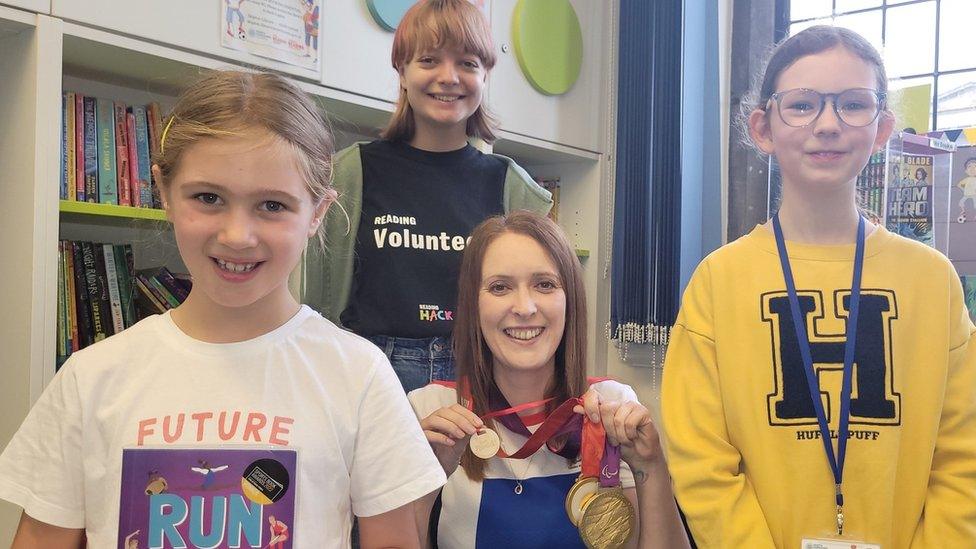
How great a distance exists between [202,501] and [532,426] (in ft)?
1.92

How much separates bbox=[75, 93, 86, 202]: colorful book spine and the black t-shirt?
70 cm

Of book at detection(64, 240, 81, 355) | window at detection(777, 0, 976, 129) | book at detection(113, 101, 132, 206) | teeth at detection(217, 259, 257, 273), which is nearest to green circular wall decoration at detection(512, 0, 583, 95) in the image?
window at detection(777, 0, 976, 129)

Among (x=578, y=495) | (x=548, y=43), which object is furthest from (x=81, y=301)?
(x=548, y=43)

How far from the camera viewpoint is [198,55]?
1.89 metres

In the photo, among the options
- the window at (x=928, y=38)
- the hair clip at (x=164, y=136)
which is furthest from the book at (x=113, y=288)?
the window at (x=928, y=38)

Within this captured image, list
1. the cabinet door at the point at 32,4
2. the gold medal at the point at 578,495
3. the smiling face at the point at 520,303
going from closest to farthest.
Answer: the gold medal at the point at 578,495, the smiling face at the point at 520,303, the cabinet door at the point at 32,4

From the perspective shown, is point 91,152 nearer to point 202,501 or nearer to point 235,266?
point 235,266

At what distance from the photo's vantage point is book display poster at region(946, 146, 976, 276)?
189 centimetres

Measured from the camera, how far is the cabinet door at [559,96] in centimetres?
270

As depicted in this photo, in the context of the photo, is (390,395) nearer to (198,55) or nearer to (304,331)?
(304,331)

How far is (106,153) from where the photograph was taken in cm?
193

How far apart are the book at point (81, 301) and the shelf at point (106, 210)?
0.11 metres

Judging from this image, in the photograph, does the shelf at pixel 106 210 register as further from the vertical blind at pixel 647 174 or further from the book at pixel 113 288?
the vertical blind at pixel 647 174

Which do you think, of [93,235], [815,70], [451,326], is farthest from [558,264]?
[93,235]
